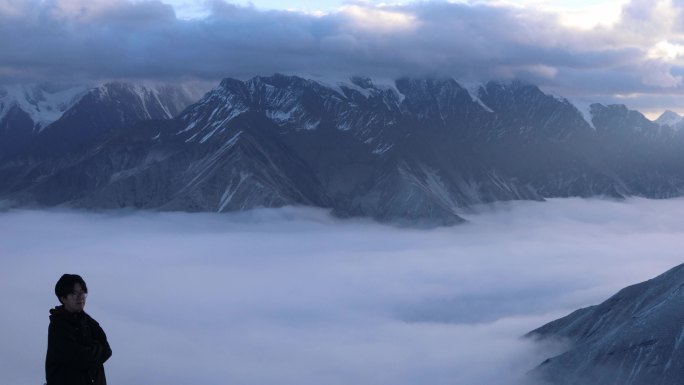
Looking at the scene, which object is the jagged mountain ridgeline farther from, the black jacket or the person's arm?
the black jacket

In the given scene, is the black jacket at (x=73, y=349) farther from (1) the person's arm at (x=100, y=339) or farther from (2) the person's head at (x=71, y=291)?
(2) the person's head at (x=71, y=291)

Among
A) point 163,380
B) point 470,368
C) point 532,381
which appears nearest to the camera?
point 532,381

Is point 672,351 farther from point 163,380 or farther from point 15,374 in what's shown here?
point 15,374

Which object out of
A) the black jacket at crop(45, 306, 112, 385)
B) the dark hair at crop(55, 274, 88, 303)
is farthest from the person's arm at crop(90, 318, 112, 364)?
the dark hair at crop(55, 274, 88, 303)

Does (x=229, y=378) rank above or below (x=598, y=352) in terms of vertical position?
below

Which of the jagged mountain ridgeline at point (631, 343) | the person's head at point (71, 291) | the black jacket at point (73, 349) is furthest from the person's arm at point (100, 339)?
the jagged mountain ridgeline at point (631, 343)

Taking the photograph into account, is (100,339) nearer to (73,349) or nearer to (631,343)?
(73,349)

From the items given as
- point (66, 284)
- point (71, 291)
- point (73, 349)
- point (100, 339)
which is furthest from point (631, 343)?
point (66, 284)

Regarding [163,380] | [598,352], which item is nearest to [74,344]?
[598,352]
